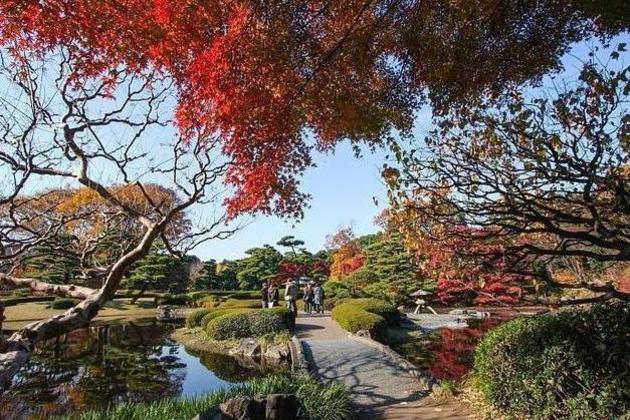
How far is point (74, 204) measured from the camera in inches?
531

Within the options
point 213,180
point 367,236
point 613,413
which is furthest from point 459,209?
point 367,236

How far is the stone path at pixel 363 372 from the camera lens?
27.2 feet

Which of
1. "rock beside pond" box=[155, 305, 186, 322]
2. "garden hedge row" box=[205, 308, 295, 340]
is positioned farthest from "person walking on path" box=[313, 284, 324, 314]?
"rock beside pond" box=[155, 305, 186, 322]

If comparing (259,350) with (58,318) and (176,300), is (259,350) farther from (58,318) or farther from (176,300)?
(176,300)

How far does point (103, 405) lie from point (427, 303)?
2075 centimetres

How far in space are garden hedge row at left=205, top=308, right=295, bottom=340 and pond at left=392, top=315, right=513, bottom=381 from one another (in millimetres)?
3849

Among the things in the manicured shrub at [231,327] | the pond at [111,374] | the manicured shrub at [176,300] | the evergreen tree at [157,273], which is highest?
the evergreen tree at [157,273]

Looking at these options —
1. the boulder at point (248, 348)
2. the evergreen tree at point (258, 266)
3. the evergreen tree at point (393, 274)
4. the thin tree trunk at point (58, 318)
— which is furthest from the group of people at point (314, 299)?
the thin tree trunk at point (58, 318)

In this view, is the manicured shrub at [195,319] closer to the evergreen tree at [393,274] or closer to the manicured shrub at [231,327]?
the manicured shrub at [231,327]

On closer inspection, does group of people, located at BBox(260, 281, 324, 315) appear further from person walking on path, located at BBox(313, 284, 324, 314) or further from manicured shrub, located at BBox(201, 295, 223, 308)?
manicured shrub, located at BBox(201, 295, 223, 308)

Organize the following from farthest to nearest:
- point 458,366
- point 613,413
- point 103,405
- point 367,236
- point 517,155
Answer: point 367,236 → point 458,366 → point 103,405 → point 517,155 → point 613,413

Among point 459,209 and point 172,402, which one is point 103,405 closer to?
point 172,402

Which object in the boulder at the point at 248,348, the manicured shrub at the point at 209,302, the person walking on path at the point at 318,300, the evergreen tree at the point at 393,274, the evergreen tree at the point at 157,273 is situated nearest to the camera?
the boulder at the point at 248,348

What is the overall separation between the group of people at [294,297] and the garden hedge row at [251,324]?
6.47 feet
